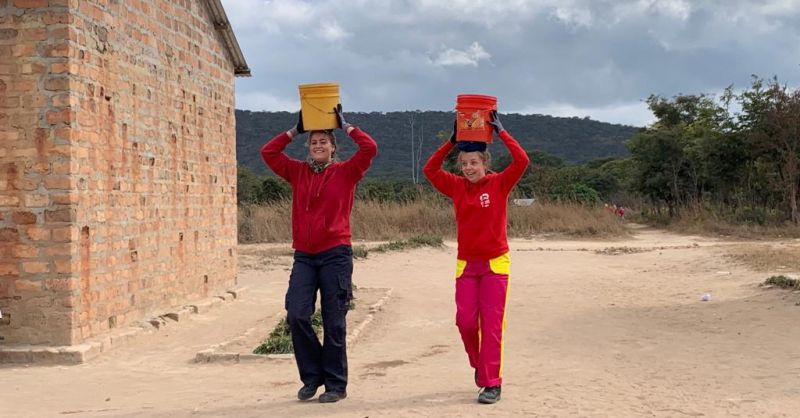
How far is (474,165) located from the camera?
18.0 ft

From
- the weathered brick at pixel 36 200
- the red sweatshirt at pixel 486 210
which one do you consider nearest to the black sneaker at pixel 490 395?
the red sweatshirt at pixel 486 210

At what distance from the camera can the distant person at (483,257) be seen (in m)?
5.27

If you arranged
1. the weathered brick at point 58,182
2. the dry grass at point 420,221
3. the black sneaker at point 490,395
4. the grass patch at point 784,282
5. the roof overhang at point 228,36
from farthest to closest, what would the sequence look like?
the dry grass at point 420,221, the roof overhang at point 228,36, the grass patch at point 784,282, the weathered brick at point 58,182, the black sneaker at point 490,395

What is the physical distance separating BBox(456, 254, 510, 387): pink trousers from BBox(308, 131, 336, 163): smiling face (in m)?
1.21

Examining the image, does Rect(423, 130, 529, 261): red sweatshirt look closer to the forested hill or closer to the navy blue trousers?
the navy blue trousers

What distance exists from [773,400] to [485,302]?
2.07 m

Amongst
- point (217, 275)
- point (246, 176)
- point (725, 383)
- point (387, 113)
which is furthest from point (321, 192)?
point (387, 113)

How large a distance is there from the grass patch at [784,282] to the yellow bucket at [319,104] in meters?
8.20

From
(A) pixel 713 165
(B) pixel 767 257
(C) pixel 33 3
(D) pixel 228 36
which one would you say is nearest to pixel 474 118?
(C) pixel 33 3

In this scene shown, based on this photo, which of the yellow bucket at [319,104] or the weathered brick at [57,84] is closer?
the yellow bucket at [319,104]

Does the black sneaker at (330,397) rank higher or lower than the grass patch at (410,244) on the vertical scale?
lower

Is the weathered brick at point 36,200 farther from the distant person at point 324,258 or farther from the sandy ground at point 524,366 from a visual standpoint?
the distant person at point 324,258

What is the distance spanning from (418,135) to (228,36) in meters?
66.8

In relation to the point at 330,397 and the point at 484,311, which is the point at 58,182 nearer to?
the point at 330,397
